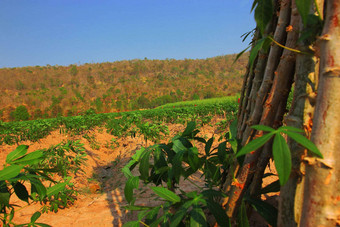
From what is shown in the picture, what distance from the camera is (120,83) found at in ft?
106

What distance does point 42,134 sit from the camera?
5613 millimetres

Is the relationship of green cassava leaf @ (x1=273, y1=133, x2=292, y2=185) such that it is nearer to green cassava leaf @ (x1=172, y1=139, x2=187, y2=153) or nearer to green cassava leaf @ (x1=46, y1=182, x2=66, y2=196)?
green cassava leaf @ (x1=172, y1=139, x2=187, y2=153)

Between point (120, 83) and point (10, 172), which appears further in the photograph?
point (120, 83)

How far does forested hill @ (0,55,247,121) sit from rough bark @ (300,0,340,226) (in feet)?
72.4

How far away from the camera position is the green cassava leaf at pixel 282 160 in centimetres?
42

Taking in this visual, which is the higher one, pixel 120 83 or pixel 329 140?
pixel 120 83

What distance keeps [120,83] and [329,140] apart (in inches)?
1307

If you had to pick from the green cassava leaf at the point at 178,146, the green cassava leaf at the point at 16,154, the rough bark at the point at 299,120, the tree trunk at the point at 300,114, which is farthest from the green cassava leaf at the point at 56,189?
the rough bark at the point at 299,120

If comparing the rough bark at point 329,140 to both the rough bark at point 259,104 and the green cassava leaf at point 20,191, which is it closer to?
the rough bark at point 259,104

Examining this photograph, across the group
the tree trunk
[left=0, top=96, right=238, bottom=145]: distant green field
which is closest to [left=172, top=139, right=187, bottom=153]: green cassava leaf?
the tree trunk

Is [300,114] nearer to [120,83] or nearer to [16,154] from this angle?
[16,154]

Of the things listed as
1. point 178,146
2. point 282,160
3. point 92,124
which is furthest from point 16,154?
point 92,124

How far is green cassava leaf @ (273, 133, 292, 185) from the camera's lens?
417 mm

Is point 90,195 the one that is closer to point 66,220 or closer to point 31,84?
point 66,220
